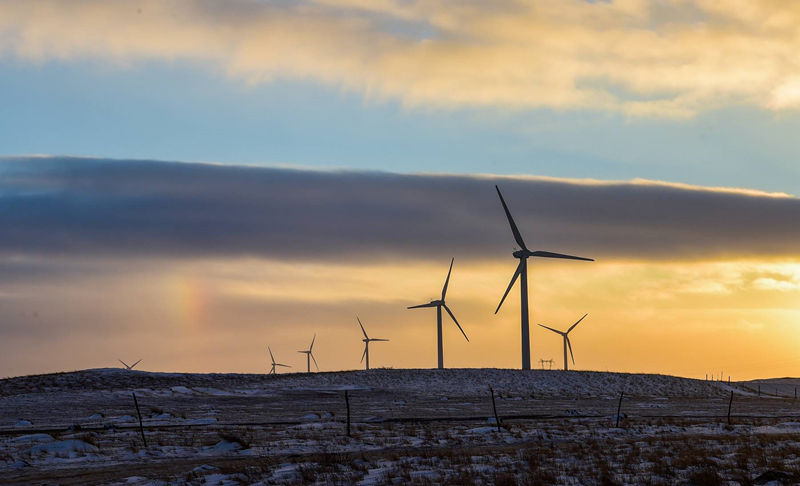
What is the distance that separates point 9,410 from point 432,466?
59171 mm

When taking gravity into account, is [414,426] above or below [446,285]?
below

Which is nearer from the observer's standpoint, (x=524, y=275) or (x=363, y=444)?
(x=363, y=444)

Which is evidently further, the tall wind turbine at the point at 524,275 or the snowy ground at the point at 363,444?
the tall wind turbine at the point at 524,275

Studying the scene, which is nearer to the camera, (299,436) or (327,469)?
(327,469)

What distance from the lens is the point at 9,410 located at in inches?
3233

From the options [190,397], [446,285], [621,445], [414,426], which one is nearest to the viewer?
[621,445]

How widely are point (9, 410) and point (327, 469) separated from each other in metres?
57.7

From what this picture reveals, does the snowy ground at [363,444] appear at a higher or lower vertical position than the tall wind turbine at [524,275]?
lower

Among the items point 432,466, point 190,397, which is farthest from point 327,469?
point 190,397

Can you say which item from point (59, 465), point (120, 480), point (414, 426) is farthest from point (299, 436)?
point (120, 480)

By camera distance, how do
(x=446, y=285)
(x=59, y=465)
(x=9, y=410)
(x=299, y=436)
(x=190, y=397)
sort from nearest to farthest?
(x=59, y=465), (x=299, y=436), (x=9, y=410), (x=190, y=397), (x=446, y=285)

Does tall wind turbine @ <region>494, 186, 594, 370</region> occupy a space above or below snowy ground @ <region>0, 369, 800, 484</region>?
above

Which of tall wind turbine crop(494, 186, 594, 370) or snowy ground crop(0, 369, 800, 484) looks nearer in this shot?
snowy ground crop(0, 369, 800, 484)

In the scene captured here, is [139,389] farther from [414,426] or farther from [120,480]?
[120,480]
